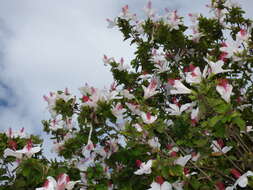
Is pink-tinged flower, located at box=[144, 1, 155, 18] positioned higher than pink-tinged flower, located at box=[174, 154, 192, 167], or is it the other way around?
pink-tinged flower, located at box=[144, 1, 155, 18]

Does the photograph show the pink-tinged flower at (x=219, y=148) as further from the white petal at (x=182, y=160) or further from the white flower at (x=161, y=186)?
the white flower at (x=161, y=186)

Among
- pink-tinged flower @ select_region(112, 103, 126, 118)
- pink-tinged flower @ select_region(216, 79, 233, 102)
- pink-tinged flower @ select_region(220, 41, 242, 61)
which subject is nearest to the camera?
pink-tinged flower @ select_region(216, 79, 233, 102)

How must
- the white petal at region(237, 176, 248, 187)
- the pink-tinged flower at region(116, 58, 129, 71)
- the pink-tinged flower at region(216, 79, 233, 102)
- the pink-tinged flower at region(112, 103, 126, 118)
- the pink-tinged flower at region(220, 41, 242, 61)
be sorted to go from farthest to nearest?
the pink-tinged flower at region(116, 58, 129, 71) → the pink-tinged flower at region(220, 41, 242, 61) → the pink-tinged flower at region(112, 103, 126, 118) → the pink-tinged flower at region(216, 79, 233, 102) → the white petal at region(237, 176, 248, 187)

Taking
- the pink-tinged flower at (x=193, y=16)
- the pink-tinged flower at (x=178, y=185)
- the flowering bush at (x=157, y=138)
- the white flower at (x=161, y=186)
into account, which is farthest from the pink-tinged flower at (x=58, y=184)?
the pink-tinged flower at (x=193, y=16)

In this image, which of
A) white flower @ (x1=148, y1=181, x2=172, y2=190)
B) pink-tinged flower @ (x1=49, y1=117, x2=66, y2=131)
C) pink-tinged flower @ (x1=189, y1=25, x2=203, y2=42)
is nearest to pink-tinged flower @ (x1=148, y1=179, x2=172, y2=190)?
white flower @ (x1=148, y1=181, x2=172, y2=190)

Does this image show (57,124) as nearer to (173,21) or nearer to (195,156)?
(173,21)

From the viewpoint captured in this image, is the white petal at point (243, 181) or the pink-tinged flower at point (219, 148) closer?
the white petal at point (243, 181)

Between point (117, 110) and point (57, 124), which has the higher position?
→ point (57, 124)

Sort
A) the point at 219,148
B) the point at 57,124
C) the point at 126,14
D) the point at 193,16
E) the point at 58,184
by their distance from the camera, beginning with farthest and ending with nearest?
1. the point at 193,16
2. the point at 126,14
3. the point at 57,124
4. the point at 219,148
5. the point at 58,184

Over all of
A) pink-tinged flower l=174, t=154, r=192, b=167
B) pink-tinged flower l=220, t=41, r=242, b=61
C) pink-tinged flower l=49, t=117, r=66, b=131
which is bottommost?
pink-tinged flower l=174, t=154, r=192, b=167

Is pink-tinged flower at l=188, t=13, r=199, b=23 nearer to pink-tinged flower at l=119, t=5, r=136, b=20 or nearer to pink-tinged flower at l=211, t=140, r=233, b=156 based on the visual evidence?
pink-tinged flower at l=119, t=5, r=136, b=20

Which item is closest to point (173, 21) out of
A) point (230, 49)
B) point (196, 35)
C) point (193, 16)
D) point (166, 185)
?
point (196, 35)

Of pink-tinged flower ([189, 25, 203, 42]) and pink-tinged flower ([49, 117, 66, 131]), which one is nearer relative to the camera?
pink-tinged flower ([49, 117, 66, 131])

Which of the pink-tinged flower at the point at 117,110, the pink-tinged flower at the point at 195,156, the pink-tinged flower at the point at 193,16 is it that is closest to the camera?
the pink-tinged flower at the point at 195,156
